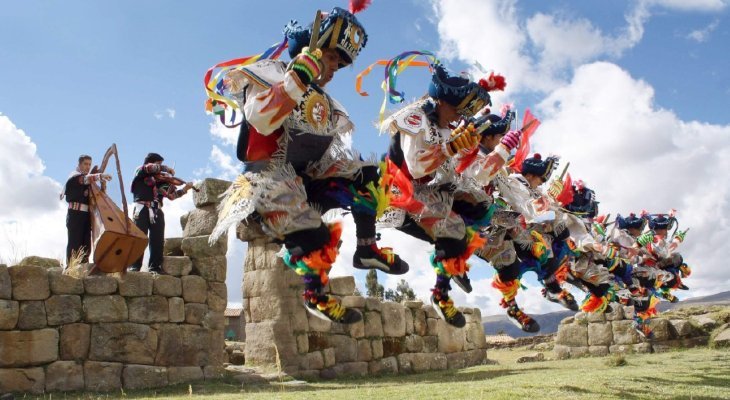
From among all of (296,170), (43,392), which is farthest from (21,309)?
(296,170)

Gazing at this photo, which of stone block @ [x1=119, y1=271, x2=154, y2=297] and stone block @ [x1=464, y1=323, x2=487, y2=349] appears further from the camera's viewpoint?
stone block @ [x1=464, y1=323, x2=487, y2=349]

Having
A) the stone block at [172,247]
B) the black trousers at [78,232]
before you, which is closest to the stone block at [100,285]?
the black trousers at [78,232]

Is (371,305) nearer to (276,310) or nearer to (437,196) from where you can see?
(276,310)

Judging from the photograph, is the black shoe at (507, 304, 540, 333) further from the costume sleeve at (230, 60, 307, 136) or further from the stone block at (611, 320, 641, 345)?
the stone block at (611, 320, 641, 345)

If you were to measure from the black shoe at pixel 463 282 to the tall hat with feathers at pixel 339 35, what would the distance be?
192 cm

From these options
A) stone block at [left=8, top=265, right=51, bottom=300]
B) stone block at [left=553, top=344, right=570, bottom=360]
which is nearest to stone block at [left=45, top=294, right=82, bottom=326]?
stone block at [left=8, top=265, right=51, bottom=300]

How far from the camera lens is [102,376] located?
25.0 ft

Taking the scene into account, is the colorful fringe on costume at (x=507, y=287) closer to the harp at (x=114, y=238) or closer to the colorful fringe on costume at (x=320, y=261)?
the colorful fringe on costume at (x=320, y=261)

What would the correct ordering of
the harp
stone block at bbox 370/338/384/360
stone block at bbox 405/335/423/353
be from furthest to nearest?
stone block at bbox 405/335/423/353 < stone block at bbox 370/338/384/360 < the harp

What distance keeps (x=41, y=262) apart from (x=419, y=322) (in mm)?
6632

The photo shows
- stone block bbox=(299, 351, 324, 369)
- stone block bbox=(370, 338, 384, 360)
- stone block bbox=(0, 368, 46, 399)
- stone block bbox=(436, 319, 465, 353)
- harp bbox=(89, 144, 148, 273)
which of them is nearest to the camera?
harp bbox=(89, 144, 148, 273)

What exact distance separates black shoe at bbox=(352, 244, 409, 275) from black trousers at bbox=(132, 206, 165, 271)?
172 inches

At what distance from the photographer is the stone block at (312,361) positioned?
32.0 ft

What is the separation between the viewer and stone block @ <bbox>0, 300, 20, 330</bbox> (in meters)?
7.15
